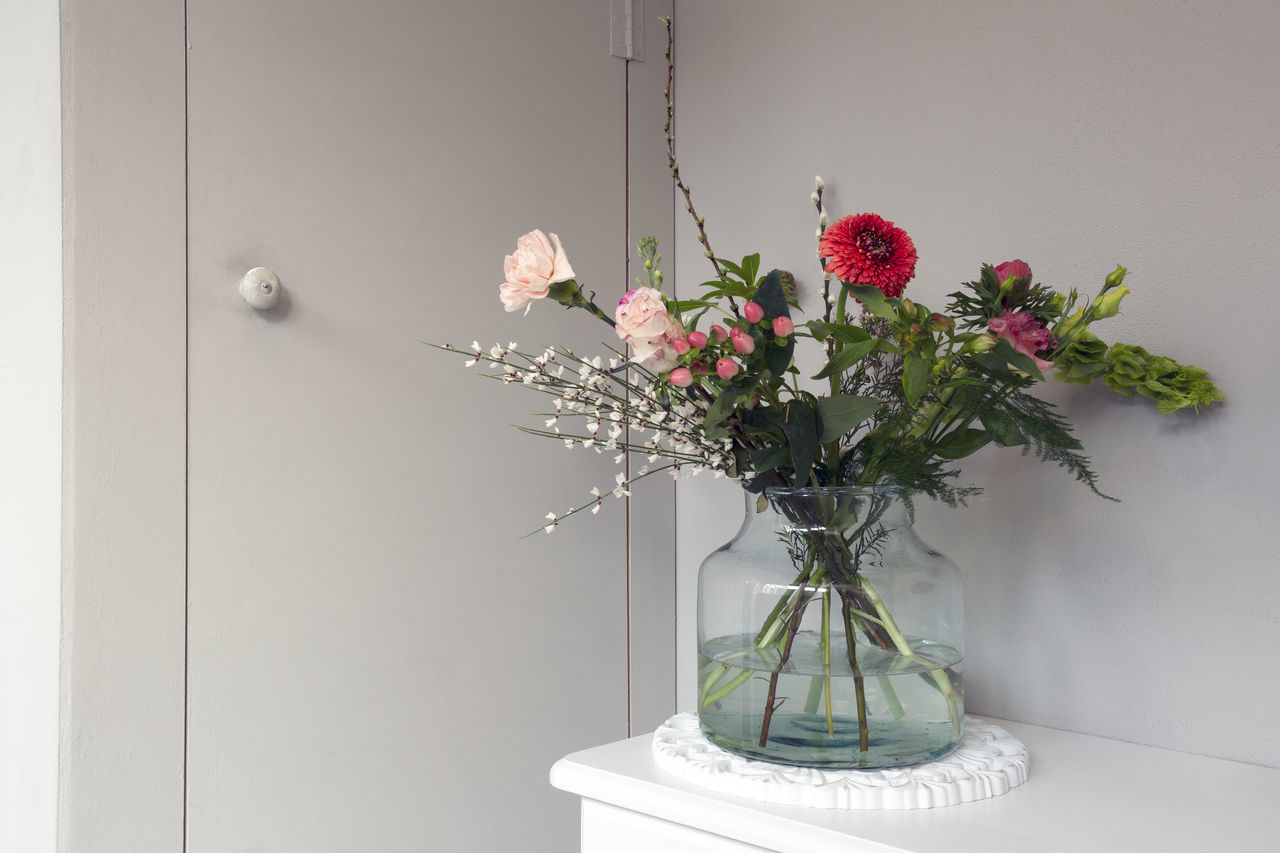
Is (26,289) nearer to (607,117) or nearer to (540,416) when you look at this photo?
(540,416)

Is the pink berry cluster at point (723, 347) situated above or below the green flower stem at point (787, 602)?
above

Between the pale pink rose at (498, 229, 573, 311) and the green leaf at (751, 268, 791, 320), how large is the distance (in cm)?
16

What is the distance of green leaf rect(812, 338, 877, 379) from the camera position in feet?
2.73

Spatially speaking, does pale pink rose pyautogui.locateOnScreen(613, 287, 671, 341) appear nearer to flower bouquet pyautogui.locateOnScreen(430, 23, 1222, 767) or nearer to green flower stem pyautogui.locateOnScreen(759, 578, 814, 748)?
flower bouquet pyautogui.locateOnScreen(430, 23, 1222, 767)

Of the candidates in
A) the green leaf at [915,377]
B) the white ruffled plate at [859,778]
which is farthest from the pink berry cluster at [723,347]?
the white ruffled plate at [859,778]

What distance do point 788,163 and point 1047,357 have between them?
511mm

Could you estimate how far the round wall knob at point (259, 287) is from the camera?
39.3 inches

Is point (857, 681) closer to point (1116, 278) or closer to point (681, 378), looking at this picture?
point (681, 378)

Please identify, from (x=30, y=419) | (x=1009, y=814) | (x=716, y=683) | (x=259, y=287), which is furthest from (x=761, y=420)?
(x=30, y=419)

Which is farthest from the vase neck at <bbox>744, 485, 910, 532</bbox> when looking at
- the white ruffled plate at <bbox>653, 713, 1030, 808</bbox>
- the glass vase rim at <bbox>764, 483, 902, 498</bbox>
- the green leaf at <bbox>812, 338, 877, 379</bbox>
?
the white ruffled plate at <bbox>653, 713, 1030, 808</bbox>

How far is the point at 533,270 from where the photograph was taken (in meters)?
0.83

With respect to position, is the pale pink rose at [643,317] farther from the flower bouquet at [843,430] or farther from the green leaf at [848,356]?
the green leaf at [848,356]

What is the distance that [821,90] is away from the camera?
1236mm

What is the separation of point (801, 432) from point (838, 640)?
0.19 meters
